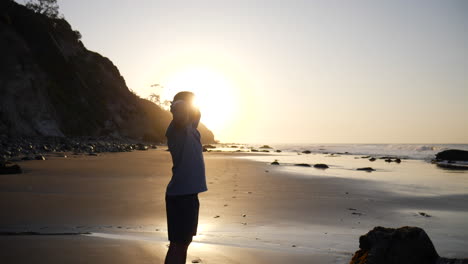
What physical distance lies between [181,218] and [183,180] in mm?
346

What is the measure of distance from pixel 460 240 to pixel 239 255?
3491 millimetres

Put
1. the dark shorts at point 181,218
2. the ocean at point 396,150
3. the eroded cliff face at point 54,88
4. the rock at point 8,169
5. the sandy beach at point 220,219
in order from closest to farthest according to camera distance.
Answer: the dark shorts at point 181,218 < the sandy beach at point 220,219 < the rock at point 8,169 < the eroded cliff face at point 54,88 < the ocean at point 396,150

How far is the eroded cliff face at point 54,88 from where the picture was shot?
102 ft

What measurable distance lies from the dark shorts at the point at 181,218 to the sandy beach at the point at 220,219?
1.02m

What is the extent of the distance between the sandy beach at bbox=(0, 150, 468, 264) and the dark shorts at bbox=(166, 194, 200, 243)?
102 centimetres

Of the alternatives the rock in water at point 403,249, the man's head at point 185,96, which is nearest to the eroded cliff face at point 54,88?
the man's head at point 185,96

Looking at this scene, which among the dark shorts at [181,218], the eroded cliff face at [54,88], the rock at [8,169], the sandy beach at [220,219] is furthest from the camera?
the eroded cliff face at [54,88]

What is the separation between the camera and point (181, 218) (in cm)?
337

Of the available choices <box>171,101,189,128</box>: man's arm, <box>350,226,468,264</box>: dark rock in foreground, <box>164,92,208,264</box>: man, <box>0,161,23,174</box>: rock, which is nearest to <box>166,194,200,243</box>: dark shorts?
<box>164,92,208,264</box>: man

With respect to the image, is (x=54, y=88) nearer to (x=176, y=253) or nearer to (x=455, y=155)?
(x=455, y=155)

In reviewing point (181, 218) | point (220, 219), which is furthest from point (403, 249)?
point (220, 219)

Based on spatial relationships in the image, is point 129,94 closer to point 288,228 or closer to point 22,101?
point 22,101

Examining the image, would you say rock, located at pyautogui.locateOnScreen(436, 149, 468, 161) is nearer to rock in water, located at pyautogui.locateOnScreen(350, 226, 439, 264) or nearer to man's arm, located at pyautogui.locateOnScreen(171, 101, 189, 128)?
rock in water, located at pyautogui.locateOnScreen(350, 226, 439, 264)

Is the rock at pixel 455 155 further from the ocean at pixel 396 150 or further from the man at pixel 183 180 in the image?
the man at pixel 183 180
